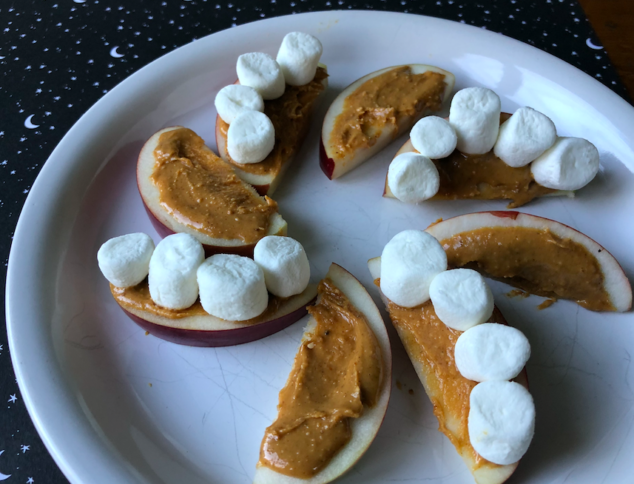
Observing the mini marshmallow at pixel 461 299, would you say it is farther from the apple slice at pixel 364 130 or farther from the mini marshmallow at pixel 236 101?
the mini marshmallow at pixel 236 101

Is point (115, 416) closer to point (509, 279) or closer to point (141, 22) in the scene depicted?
point (509, 279)

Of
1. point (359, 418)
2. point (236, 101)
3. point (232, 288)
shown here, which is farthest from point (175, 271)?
point (236, 101)

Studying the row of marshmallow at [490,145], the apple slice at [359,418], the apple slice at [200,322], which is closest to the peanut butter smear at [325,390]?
→ the apple slice at [359,418]

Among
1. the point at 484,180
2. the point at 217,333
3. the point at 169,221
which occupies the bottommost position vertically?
the point at 217,333

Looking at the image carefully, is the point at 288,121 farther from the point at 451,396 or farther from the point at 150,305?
the point at 451,396

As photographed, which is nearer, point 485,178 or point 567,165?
point 567,165

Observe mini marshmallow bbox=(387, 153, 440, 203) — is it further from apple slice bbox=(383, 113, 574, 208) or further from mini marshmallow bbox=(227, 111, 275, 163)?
mini marshmallow bbox=(227, 111, 275, 163)

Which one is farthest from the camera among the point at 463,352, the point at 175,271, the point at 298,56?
the point at 298,56

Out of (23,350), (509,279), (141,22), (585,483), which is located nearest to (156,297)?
(23,350)

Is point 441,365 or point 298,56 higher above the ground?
point 298,56
